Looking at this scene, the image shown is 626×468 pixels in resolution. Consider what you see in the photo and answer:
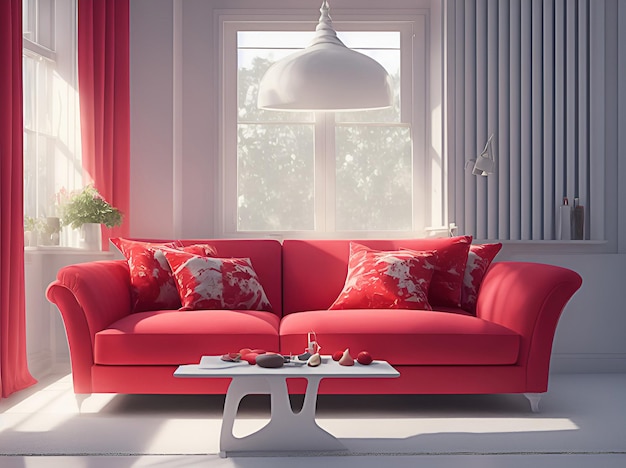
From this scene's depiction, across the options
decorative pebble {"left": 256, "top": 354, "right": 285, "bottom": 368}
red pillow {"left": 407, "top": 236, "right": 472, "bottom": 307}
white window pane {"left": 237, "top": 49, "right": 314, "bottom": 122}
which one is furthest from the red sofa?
white window pane {"left": 237, "top": 49, "right": 314, "bottom": 122}


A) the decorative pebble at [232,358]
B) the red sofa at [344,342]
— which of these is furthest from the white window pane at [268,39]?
the decorative pebble at [232,358]

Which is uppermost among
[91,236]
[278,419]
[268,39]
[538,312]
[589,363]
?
[268,39]

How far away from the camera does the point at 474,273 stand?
441 cm

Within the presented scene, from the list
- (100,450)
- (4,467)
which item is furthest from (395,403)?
(4,467)

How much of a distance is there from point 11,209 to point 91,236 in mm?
831

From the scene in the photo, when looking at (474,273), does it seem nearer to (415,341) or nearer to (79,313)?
(415,341)

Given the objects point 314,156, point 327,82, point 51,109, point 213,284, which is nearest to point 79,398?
point 213,284

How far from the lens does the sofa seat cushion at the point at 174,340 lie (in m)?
3.62

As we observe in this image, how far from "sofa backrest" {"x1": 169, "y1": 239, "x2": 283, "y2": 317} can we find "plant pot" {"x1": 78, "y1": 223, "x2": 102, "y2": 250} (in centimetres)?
69

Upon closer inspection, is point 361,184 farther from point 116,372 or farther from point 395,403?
point 116,372

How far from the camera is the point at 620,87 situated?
5184mm

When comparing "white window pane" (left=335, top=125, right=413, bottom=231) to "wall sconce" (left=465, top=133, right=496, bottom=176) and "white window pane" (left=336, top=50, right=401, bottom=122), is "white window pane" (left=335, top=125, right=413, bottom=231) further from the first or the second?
"wall sconce" (left=465, top=133, right=496, bottom=176)

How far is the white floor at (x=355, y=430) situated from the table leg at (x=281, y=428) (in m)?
0.09

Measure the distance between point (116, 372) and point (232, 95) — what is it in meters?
2.56
